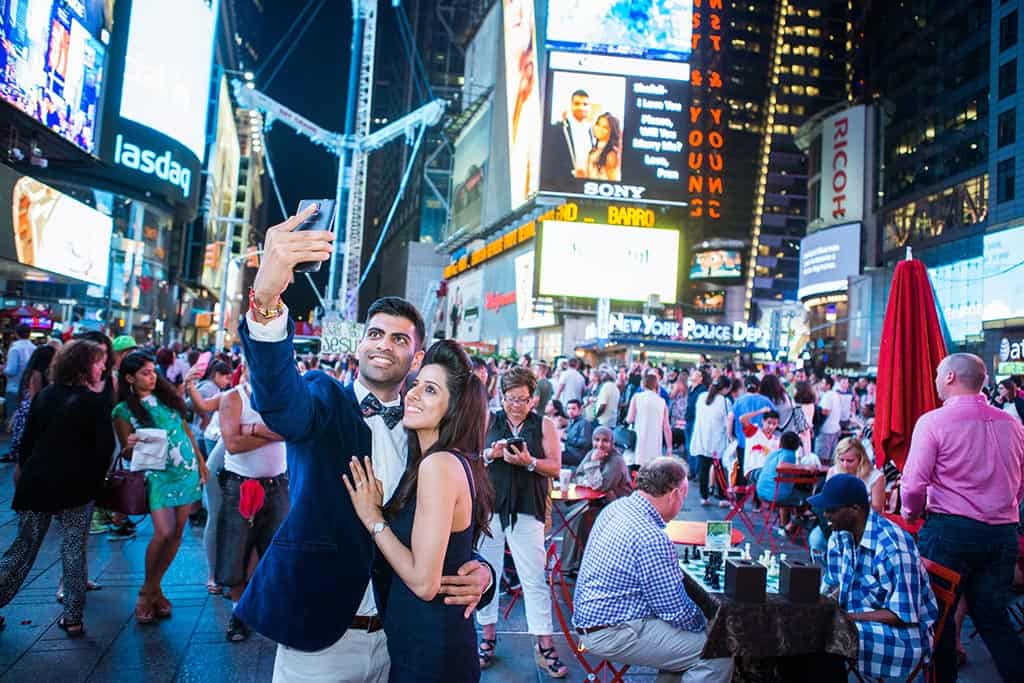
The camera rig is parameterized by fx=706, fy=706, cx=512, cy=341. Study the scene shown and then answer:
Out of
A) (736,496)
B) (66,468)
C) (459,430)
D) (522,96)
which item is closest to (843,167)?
(522,96)

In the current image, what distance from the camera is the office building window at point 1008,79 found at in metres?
35.4

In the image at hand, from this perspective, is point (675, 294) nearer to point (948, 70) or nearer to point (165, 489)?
point (948, 70)

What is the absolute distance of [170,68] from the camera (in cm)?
2969

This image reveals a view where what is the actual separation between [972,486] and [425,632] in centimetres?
380

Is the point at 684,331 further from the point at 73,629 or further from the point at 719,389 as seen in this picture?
the point at 73,629

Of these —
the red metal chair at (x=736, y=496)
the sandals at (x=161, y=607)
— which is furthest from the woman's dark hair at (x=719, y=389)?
the sandals at (x=161, y=607)

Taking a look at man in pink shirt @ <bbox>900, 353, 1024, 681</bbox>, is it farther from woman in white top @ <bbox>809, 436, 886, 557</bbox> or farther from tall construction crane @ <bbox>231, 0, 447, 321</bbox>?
tall construction crane @ <bbox>231, 0, 447, 321</bbox>

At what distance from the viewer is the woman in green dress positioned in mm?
5270

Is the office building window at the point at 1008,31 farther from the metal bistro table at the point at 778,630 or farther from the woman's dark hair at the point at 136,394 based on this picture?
the woman's dark hair at the point at 136,394

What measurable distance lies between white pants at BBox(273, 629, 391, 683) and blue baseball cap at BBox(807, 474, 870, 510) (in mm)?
2549

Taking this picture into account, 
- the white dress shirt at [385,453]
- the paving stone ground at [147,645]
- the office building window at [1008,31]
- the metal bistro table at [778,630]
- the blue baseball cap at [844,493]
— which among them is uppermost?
the office building window at [1008,31]

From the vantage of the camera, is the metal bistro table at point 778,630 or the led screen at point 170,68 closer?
the metal bistro table at point 778,630

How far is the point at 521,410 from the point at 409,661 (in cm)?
314

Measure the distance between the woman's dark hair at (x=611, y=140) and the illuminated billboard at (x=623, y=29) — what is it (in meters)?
3.73
